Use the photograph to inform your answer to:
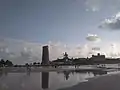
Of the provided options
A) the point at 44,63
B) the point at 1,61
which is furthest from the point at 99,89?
the point at 1,61

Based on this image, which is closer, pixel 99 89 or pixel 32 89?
pixel 99 89

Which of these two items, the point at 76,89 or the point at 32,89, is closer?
the point at 76,89

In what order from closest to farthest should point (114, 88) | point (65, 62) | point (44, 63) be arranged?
point (114, 88) < point (44, 63) < point (65, 62)

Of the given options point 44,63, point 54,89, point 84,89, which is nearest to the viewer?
point 84,89

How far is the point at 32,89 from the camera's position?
77.4 feet

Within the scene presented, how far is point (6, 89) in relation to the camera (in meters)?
23.7

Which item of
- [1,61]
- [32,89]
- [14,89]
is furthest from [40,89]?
[1,61]

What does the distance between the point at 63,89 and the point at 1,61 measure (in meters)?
161

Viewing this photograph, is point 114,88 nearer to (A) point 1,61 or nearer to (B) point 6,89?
(B) point 6,89

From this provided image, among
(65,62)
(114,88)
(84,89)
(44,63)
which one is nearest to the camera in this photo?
(114,88)

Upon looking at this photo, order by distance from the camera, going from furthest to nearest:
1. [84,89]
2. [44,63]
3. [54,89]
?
[44,63]
[54,89]
[84,89]

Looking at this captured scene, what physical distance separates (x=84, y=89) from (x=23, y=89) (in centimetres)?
635

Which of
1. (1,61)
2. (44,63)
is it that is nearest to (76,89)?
(44,63)

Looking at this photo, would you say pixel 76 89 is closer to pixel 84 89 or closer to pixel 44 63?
pixel 84 89
